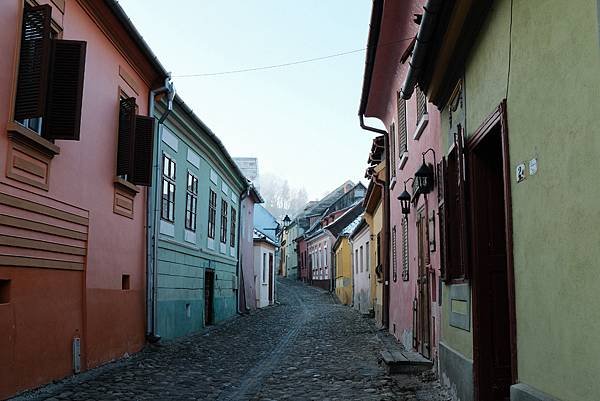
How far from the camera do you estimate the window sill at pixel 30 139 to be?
22.0ft

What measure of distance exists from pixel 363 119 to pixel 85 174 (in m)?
9.14

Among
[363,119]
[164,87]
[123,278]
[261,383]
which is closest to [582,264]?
[261,383]

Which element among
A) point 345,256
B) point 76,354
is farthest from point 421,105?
point 345,256

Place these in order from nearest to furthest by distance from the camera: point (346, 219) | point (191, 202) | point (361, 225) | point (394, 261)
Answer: point (394, 261)
point (191, 202)
point (361, 225)
point (346, 219)

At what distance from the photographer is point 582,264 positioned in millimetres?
3230

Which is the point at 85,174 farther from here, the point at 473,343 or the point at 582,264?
the point at 582,264

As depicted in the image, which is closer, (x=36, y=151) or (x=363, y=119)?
(x=36, y=151)

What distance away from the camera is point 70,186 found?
27.3 feet

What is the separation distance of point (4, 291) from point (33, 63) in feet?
8.10

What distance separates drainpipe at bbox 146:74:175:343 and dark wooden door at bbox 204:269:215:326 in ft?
18.4

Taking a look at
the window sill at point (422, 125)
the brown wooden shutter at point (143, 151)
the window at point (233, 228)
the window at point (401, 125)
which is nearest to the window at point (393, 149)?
the window at point (401, 125)

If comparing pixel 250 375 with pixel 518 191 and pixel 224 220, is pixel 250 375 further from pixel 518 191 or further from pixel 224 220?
pixel 224 220

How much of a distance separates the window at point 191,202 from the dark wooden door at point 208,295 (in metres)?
2.23

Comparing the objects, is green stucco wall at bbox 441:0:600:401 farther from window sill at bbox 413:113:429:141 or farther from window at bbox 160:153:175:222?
window at bbox 160:153:175:222
